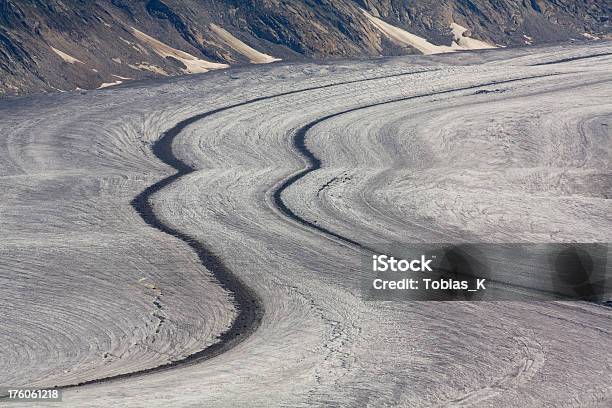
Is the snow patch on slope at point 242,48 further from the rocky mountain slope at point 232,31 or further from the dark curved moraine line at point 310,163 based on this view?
the dark curved moraine line at point 310,163

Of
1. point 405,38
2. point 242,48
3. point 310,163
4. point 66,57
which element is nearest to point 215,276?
point 310,163

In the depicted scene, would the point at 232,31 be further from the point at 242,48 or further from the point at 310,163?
the point at 310,163

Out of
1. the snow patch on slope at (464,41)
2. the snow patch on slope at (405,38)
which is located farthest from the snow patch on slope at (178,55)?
the snow patch on slope at (464,41)

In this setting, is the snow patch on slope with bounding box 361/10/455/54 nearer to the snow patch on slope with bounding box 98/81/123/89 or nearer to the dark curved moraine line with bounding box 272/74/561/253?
the dark curved moraine line with bounding box 272/74/561/253

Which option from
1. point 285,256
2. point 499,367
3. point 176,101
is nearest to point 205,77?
point 176,101

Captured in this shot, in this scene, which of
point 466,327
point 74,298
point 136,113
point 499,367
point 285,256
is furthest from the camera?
point 136,113

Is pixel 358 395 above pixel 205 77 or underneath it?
underneath

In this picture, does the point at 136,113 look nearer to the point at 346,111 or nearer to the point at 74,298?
the point at 346,111
